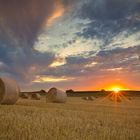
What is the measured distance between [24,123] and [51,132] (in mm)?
1290

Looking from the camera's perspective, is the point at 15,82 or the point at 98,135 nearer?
the point at 98,135

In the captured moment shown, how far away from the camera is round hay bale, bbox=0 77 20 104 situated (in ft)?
56.5

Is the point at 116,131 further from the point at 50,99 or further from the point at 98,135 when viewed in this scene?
the point at 50,99

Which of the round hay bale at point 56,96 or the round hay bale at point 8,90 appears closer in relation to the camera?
the round hay bale at point 8,90

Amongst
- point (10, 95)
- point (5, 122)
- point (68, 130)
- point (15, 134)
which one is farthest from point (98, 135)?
point (10, 95)

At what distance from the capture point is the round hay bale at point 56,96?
2555 centimetres

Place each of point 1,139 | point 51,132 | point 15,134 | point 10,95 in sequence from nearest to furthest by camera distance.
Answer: point 1,139
point 15,134
point 51,132
point 10,95

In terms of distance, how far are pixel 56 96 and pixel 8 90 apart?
8.46 metres

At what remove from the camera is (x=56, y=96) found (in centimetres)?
2555

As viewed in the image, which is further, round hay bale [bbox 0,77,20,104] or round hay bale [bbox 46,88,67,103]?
round hay bale [bbox 46,88,67,103]

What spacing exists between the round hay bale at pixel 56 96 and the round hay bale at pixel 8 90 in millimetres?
7724

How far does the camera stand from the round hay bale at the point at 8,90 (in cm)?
1723

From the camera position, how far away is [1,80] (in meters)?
17.8

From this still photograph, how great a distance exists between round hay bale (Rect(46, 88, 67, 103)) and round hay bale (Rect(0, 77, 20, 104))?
772 cm
